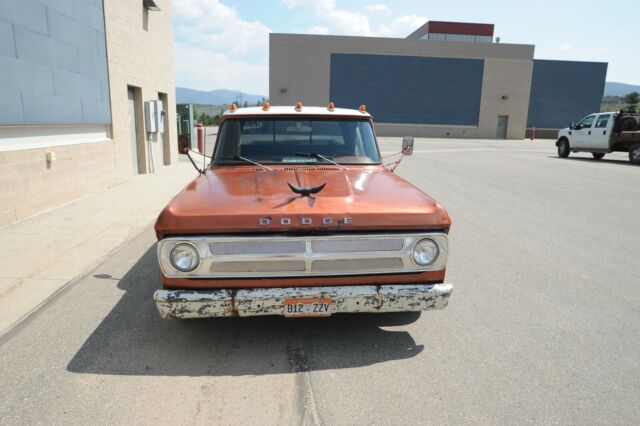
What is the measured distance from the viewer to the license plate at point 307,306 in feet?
10.6

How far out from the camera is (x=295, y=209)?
322cm

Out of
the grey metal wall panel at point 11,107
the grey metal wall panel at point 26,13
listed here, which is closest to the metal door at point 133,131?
the grey metal wall panel at point 26,13

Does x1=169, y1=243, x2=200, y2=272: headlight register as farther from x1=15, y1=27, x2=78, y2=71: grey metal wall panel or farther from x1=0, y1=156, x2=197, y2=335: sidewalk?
x1=15, y1=27, x2=78, y2=71: grey metal wall panel

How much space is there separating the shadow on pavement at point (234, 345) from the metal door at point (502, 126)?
148 ft

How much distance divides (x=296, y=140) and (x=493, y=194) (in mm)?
7382

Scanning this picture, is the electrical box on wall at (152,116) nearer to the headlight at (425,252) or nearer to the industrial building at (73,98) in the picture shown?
the industrial building at (73,98)

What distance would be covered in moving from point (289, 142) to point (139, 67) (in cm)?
986

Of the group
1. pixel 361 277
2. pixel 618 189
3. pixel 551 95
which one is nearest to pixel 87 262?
pixel 361 277

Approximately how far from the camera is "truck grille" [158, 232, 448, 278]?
10.4 feet

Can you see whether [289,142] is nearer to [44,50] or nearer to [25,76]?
[25,76]

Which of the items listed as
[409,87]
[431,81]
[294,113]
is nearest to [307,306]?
[294,113]

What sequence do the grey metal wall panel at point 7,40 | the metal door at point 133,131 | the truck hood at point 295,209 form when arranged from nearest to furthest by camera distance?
the truck hood at point 295,209, the grey metal wall panel at point 7,40, the metal door at point 133,131

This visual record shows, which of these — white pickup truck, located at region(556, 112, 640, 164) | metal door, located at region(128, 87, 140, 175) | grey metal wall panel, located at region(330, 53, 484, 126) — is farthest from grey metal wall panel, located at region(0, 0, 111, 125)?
grey metal wall panel, located at region(330, 53, 484, 126)

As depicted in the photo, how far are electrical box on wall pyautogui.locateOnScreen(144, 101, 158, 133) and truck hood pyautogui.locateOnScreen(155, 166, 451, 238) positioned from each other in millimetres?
10245
